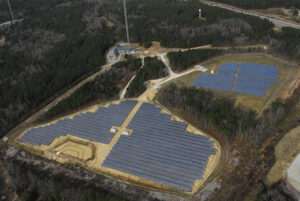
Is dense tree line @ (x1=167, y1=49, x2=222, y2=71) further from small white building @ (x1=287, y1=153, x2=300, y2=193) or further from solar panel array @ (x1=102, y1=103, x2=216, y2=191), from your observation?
small white building @ (x1=287, y1=153, x2=300, y2=193)

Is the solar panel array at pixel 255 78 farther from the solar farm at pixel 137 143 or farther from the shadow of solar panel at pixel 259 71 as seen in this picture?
the solar farm at pixel 137 143

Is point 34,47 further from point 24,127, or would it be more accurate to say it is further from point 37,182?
point 37,182

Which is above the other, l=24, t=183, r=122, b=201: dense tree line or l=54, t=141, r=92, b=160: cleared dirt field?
l=54, t=141, r=92, b=160: cleared dirt field

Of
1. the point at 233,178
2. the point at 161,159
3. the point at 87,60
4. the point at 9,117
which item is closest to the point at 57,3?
the point at 87,60

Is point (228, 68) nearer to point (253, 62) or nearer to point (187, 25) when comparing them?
point (253, 62)

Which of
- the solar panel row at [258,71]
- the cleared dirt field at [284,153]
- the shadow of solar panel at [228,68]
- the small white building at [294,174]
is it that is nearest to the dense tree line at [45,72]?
the shadow of solar panel at [228,68]

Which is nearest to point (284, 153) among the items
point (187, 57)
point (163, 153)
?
point (163, 153)

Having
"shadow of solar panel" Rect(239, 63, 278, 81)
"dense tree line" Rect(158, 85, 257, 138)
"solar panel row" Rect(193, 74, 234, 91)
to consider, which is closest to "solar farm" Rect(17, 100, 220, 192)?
"dense tree line" Rect(158, 85, 257, 138)
